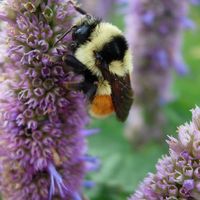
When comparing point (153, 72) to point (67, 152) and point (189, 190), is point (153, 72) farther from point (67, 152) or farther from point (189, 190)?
point (189, 190)

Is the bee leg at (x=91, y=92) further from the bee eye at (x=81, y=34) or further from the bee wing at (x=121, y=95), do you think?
the bee eye at (x=81, y=34)

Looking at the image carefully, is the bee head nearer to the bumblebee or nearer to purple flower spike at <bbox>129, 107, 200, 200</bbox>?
the bumblebee

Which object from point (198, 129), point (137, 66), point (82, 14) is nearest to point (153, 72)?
point (137, 66)

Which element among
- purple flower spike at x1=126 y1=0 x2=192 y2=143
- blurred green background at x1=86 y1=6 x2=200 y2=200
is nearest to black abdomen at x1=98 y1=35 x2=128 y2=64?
blurred green background at x1=86 y1=6 x2=200 y2=200

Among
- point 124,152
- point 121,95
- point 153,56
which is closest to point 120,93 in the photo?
point 121,95

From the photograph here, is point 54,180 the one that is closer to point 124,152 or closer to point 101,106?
point 101,106
